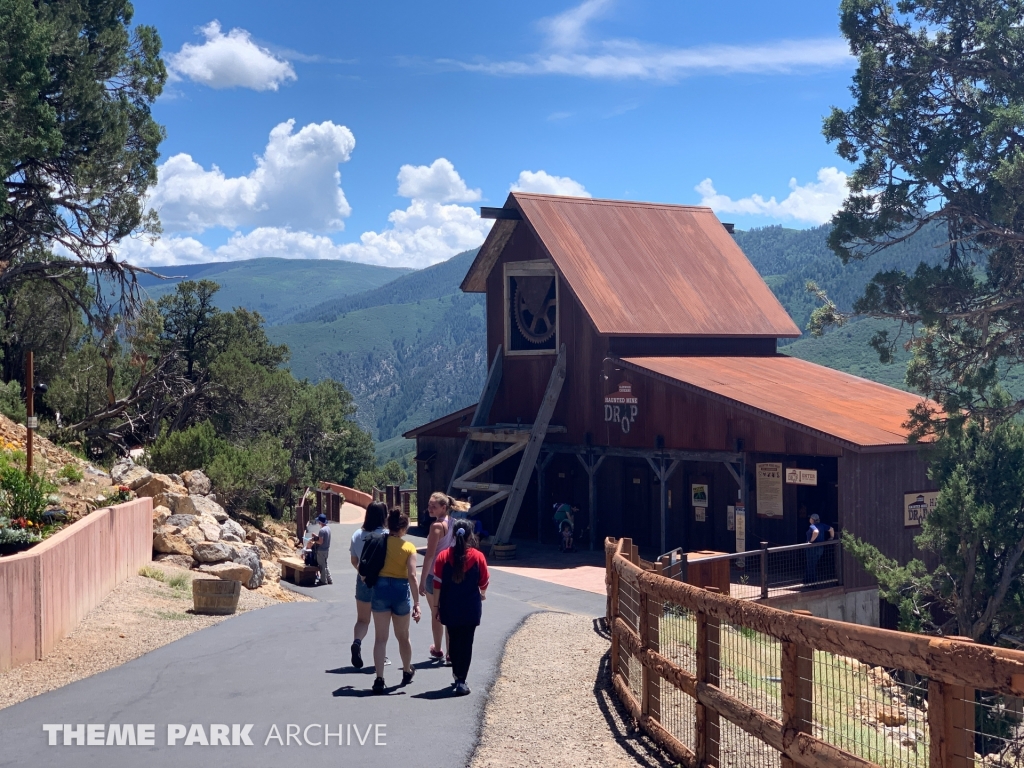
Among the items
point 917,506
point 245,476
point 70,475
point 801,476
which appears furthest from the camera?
point 245,476

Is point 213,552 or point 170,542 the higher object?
point 170,542

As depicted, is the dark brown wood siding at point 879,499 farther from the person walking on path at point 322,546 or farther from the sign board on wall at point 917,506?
the person walking on path at point 322,546

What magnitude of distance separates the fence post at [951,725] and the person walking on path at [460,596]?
4613 mm

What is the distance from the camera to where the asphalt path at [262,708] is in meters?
6.73

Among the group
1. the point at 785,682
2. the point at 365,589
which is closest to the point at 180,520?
the point at 365,589

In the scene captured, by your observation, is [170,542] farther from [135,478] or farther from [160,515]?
[135,478]

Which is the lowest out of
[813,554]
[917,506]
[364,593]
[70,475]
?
[813,554]

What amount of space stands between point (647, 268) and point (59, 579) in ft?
67.8

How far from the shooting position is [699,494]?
77.3ft

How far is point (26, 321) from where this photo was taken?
1241 inches

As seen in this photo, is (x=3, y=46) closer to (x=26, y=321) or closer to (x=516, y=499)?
(x=26, y=321)

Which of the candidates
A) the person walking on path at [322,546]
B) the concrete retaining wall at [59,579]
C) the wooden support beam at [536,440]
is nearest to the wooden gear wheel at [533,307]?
the wooden support beam at [536,440]

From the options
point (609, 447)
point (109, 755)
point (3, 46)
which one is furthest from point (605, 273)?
point (109, 755)

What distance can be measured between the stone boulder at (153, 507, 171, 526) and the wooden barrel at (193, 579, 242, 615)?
475 centimetres
